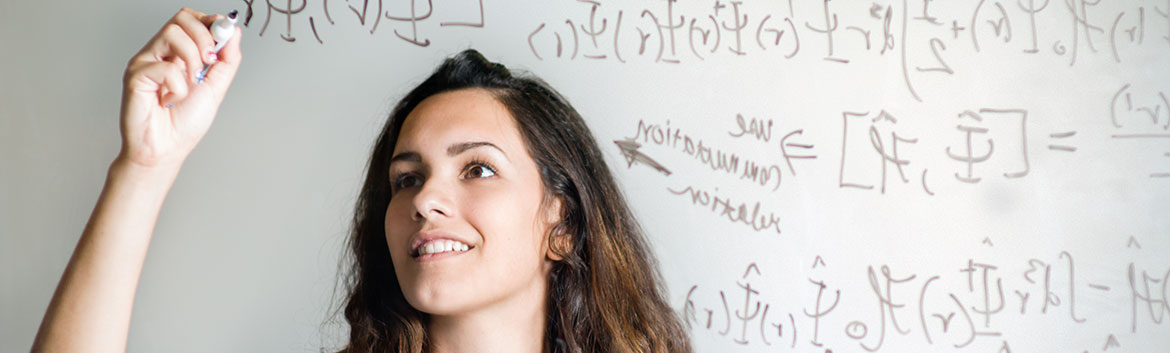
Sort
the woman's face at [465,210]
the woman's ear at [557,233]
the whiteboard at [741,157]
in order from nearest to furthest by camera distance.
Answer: the woman's face at [465,210]
the woman's ear at [557,233]
the whiteboard at [741,157]

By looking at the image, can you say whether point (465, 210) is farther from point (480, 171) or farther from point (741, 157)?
point (741, 157)

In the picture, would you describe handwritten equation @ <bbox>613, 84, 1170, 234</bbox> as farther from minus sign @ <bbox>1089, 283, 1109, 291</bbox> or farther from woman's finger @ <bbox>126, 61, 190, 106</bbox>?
woman's finger @ <bbox>126, 61, 190, 106</bbox>

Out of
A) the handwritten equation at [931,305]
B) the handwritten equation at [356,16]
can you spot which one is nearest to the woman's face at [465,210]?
the handwritten equation at [356,16]

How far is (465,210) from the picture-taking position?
1.01 meters

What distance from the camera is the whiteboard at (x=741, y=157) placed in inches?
50.6

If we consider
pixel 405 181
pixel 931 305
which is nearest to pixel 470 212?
pixel 405 181

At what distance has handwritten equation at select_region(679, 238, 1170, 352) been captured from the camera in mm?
1329

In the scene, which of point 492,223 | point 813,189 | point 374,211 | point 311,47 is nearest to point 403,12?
point 311,47

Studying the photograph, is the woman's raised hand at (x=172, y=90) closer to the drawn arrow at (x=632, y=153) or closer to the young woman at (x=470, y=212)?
the young woman at (x=470, y=212)

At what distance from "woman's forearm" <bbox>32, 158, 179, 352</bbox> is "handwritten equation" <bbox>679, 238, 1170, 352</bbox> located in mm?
832

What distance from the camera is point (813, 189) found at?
52.5 inches

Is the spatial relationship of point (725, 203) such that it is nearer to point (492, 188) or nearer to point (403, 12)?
point (492, 188)

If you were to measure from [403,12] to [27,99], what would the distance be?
0.62 m

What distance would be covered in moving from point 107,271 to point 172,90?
179 mm
